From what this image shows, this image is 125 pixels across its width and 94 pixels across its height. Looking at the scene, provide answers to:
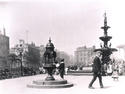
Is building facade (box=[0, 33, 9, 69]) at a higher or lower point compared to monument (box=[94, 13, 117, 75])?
higher

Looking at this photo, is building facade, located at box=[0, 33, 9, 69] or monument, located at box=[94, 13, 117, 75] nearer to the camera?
monument, located at box=[94, 13, 117, 75]

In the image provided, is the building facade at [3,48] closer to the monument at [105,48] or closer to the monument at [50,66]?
the monument at [105,48]

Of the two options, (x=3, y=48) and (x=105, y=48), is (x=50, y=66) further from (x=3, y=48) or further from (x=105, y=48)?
(x=3, y=48)

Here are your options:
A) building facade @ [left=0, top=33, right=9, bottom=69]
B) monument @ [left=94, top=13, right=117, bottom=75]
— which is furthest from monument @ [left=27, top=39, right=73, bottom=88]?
building facade @ [left=0, top=33, right=9, bottom=69]

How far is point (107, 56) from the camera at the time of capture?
41.7m

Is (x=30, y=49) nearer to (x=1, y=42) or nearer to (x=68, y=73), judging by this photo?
(x=1, y=42)

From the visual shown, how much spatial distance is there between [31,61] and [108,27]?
237 feet

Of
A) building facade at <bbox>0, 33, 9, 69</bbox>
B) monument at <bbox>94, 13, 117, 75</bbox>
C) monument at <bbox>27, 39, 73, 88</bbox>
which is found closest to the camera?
monument at <bbox>27, 39, 73, 88</bbox>

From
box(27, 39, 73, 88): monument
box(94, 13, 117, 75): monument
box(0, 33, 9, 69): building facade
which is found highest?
box(0, 33, 9, 69): building facade

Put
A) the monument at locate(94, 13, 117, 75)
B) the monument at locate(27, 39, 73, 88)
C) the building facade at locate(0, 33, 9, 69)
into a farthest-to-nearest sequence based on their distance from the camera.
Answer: the building facade at locate(0, 33, 9, 69)
the monument at locate(94, 13, 117, 75)
the monument at locate(27, 39, 73, 88)

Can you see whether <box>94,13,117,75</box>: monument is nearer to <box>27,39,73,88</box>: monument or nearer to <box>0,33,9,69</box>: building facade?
<box>27,39,73,88</box>: monument

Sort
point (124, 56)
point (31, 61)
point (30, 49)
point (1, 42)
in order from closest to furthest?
1. point (124, 56)
2. point (1, 42)
3. point (31, 61)
4. point (30, 49)

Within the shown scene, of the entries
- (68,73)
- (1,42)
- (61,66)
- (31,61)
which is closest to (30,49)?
(31,61)

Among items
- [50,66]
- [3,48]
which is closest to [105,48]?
[50,66]
